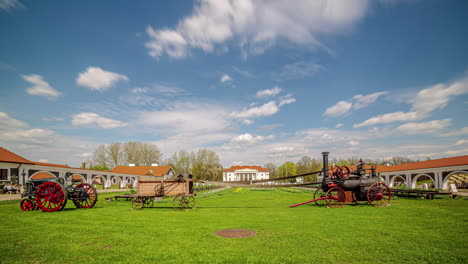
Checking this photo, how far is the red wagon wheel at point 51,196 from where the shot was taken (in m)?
13.0

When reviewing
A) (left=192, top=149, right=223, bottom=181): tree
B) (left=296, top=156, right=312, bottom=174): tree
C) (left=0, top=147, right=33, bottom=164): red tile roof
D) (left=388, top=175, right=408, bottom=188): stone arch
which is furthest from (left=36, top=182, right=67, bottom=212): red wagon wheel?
(left=296, top=156, right=312, bottom=174): tree

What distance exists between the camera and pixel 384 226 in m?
8.28

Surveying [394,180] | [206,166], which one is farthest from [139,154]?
[394,180]

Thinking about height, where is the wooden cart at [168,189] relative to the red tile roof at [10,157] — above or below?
below

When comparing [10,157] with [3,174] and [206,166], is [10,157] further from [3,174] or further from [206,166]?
[206,166]

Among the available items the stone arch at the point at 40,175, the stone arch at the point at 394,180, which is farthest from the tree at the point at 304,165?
the stone arch at the point at 40,175

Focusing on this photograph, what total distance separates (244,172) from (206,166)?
61451 mm

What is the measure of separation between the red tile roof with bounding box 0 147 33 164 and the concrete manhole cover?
35.5 metres

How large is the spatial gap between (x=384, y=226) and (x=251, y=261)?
570 centimetres

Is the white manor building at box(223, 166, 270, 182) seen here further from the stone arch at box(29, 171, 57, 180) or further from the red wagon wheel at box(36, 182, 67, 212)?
the red wagon wheel at box(36, 182, 67, 212)

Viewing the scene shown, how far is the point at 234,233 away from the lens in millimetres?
7469

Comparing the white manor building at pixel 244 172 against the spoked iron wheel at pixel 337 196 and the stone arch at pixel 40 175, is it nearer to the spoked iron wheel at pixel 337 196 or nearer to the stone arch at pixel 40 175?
the stone arch at pixel 40 175

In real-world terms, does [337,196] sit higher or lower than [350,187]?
lower

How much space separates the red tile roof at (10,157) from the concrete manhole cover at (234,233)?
116ft
